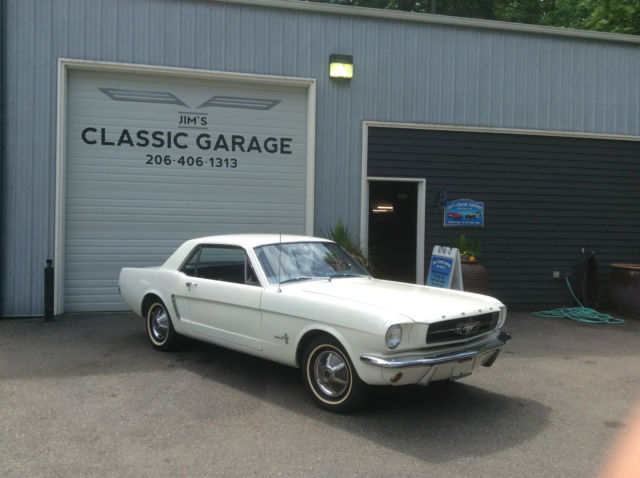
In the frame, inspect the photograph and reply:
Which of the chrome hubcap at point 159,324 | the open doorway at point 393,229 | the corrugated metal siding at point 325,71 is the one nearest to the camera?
the chrome hubcap at point 159,324

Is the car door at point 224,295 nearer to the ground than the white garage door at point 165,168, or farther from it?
nearer to the ground

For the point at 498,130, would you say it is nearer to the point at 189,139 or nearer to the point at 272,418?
the point at 189,139

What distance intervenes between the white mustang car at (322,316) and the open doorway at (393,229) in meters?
5.61

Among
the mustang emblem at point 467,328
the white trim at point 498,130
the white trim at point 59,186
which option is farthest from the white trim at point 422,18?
the mustang emblem at point 467,328

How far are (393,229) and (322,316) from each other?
25.9 feet

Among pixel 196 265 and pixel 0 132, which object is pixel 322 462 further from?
pixel 0 132

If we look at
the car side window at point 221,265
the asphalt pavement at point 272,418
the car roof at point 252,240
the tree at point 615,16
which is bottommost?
the asphalt pavement at point 272,418

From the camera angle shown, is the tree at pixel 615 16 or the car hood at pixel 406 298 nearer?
the car hood at pixel 406 298

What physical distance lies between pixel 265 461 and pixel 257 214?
21.8ft

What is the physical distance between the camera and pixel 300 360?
200 inches

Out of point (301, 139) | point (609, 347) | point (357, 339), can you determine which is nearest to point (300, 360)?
Answer: point (357, 339)

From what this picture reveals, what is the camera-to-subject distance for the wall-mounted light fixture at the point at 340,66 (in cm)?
1009

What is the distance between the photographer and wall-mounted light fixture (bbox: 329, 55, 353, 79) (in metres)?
10.1

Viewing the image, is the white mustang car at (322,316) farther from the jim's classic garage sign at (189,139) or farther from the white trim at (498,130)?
the white trim at (498,130)
